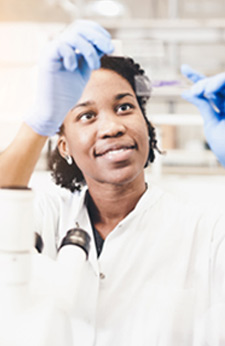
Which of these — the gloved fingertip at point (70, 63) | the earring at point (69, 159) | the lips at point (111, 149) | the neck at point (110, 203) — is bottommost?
the neck at point (110, 203)

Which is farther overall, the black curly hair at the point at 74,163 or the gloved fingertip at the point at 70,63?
the black curly hair at the point at 74,163

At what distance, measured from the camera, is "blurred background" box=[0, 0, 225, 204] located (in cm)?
79

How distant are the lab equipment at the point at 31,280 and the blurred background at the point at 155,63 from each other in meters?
0.16

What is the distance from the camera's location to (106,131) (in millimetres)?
778

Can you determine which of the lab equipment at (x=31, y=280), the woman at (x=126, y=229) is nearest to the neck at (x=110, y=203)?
the woman at (x=126, y=229)

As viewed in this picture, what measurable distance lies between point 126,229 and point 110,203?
0.06 meters

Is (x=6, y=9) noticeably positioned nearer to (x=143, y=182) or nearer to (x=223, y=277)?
(x=143, y=182)

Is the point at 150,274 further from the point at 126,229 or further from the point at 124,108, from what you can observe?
the point at 124,108

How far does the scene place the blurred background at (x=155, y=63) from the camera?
79cm

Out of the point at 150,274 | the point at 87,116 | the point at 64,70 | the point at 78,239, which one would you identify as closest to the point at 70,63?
the point at 64,70

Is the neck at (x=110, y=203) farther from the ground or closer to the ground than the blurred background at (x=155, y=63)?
closer to the ground

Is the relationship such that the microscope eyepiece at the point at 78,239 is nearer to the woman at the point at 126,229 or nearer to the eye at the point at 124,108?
the woman at the point at 126,229

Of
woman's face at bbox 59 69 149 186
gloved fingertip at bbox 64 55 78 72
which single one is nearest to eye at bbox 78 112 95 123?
woman's face at bbox 59 69 149 186

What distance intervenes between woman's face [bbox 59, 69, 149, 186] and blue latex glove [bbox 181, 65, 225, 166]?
0.13 m
